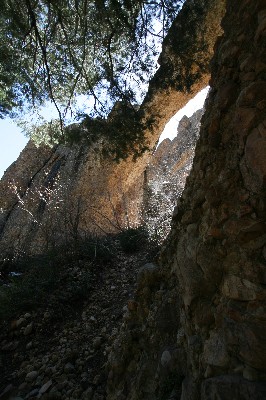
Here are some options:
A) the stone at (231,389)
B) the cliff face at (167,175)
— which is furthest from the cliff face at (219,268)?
the cliff face at (167,175)

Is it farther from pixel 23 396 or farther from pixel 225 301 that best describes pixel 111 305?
pixel 225 301

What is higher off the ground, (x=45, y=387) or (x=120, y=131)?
(x=120, y=131)

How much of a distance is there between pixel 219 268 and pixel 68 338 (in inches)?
92.8

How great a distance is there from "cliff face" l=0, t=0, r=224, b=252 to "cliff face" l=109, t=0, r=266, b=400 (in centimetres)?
226

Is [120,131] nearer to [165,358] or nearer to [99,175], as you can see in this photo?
[165,358]

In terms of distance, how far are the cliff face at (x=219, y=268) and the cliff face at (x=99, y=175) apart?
89.0 inches

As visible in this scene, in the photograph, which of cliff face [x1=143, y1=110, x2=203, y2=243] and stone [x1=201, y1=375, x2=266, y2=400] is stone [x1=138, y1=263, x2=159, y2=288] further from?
cliff face [x1=143, y1=110, x2=203, y2=243]

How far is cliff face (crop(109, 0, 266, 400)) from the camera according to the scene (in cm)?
139

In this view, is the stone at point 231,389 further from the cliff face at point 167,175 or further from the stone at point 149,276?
the cliff face at point 167,175

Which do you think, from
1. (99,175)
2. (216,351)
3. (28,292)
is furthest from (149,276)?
(99,175)

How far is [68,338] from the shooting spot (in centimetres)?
342

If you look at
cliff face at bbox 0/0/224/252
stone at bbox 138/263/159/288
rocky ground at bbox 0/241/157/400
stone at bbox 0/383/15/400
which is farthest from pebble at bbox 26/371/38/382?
cliff face at bbox 0/0/224/252

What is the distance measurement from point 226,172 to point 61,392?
7.35 ft

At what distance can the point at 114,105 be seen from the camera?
475cm
